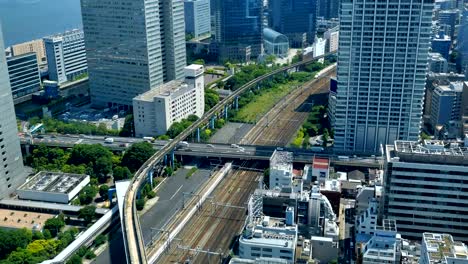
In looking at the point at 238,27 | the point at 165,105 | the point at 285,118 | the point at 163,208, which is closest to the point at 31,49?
the point at 238,27

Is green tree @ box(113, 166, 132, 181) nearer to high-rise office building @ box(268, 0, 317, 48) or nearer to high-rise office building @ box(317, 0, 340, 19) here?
high-rise office building @ box(268, 0, 317, 48)

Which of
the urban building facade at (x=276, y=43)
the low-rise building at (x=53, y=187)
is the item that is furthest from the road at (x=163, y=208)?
the urban building facade at (x=276, y=43)

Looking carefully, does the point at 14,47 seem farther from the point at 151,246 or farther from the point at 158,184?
the point at 151,246

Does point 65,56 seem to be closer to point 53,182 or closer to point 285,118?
point 285,118

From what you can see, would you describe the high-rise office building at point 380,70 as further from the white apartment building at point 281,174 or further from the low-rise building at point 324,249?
the low-rise building at point 324,249

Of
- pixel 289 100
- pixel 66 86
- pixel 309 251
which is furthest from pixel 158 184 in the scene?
pixel 66 86

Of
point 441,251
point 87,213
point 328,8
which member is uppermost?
point 328,8
